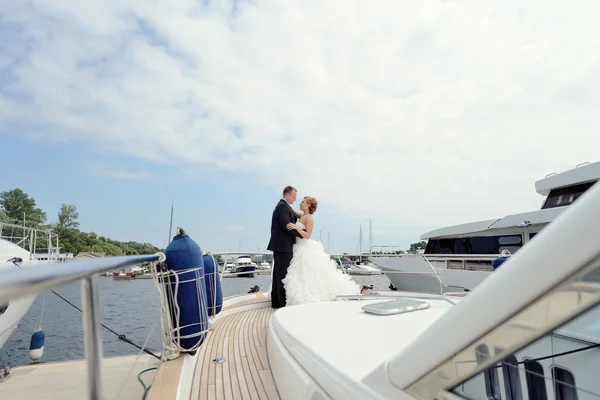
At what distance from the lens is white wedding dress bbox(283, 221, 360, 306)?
387cm

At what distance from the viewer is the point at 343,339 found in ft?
4.44

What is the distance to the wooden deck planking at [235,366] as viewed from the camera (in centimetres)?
200

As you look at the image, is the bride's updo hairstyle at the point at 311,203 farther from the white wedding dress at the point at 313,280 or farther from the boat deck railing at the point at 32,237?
the boat deck railing at the point at 32,237

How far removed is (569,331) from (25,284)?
0.96m

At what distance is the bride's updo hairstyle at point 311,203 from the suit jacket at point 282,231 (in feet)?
0.73

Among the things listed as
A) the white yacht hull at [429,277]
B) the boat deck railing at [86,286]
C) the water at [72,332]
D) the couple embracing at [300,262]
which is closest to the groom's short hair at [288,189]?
the couple embracing at [300,262]

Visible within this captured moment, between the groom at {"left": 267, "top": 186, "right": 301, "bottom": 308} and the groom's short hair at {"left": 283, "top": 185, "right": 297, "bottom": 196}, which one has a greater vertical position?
the groom's short hair at {"left": 283, "top": 185, "right": 297, "bottom": 196}

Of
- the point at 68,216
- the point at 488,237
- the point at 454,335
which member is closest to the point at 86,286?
the point at 454,335

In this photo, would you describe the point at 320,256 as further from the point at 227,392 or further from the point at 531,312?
the point at 531,312

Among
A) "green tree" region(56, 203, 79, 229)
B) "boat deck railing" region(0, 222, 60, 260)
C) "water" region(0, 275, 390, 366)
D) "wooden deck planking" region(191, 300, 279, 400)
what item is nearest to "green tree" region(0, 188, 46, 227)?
"green tree" region(56, 203, 79, 229)

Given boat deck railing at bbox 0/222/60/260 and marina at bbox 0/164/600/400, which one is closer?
marina at bbox 0/164/600/400

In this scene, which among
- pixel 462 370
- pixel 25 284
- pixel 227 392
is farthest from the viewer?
pixel 227 392

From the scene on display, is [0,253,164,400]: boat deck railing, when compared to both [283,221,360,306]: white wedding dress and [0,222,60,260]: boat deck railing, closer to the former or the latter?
[283,221,360,306]: white wedding dress

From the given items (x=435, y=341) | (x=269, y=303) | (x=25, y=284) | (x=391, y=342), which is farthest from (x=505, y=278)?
(x=269, y=303)
